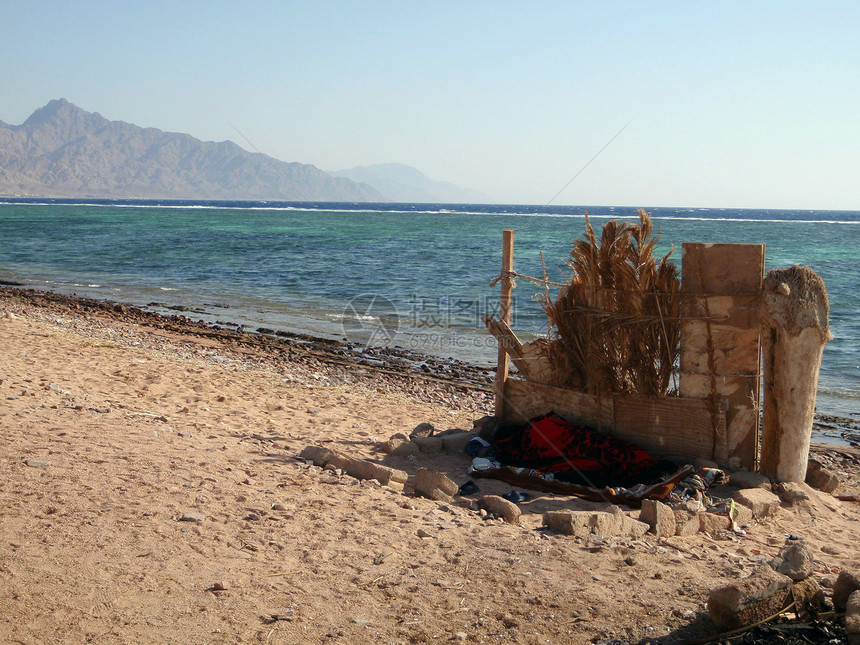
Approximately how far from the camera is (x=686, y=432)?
19.6ft

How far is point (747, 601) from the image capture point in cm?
321

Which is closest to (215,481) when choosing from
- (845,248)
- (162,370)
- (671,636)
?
(671,636)

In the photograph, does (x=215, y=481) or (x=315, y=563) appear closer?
(x=315, y=563)

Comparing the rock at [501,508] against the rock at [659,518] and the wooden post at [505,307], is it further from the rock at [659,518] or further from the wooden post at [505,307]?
the wooden post at [505,307]

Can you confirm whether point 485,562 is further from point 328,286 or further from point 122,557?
point 328,286

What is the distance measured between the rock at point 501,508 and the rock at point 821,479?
279 cm

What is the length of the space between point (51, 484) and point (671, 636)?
365 centimetres

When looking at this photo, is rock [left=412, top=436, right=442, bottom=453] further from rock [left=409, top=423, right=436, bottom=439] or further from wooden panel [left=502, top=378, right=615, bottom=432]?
wooden panel [left=502, top=378, right=615, bottom=432]

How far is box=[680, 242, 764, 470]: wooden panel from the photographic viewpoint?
577 centimetres

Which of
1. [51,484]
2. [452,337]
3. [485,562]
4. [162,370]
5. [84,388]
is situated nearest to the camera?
[485,562]

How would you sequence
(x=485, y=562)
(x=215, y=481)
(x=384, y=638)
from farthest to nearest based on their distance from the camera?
1. (x=215, y=481)
2. (x=485, y=562)
3. (x=384, y=638)

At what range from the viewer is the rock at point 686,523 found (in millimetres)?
4703

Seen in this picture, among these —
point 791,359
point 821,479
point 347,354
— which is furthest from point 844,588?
point 347,354

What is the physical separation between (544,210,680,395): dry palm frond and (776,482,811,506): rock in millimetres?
1134
